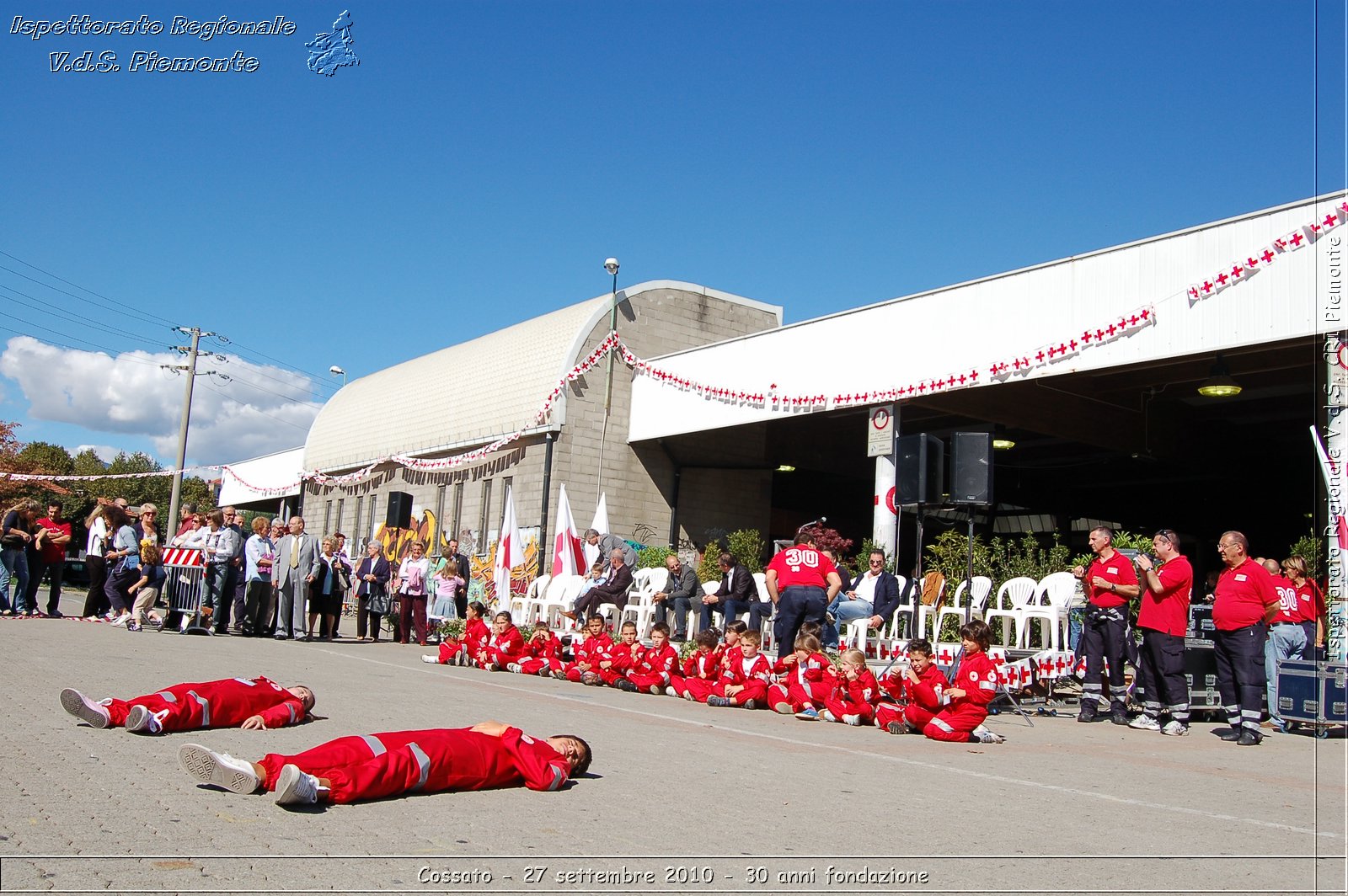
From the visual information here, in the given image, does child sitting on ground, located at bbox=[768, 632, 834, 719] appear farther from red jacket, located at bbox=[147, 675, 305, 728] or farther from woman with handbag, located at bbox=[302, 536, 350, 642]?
woman with handbag, located at bbox=[302, 536, 350, 642]

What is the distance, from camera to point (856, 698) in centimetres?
1020

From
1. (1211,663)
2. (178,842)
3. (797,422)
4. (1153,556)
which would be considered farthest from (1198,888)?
(797,422)

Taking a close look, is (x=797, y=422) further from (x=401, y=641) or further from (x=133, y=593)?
(x=133, y=593)

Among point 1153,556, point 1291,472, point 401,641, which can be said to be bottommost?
point 401,641

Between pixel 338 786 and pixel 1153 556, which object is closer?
pixel 338 786

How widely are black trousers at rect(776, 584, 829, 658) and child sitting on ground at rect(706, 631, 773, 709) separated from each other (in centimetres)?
59

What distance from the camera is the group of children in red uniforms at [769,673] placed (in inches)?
362

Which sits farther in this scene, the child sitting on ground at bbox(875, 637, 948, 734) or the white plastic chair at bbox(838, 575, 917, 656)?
the white plastic chair at bbox(838, 575, 917, 656)

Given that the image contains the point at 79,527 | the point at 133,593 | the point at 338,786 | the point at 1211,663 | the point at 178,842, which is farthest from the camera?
the point at 79,527

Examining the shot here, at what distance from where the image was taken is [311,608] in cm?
1836

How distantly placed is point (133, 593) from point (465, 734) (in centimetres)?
1466

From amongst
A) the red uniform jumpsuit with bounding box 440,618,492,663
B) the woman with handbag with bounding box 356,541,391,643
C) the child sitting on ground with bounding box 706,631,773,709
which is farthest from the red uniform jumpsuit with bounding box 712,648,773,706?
the woman with handbag with bounding box 356,541,391,643

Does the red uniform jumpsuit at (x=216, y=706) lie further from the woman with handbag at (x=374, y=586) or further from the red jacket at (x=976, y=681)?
the woman with handbag at (x=374, y=586)

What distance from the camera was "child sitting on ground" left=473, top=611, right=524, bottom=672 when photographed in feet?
46.9
